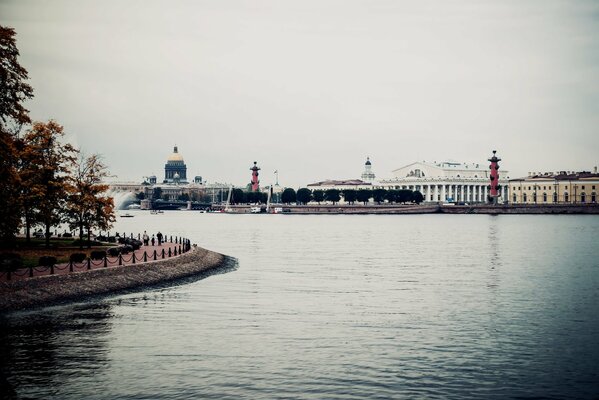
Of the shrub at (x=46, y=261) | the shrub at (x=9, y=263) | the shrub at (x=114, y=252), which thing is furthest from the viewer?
the shrub at (x=114, y=252)

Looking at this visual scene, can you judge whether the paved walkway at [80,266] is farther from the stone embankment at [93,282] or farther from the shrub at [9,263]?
the stone embankment at [93,282]

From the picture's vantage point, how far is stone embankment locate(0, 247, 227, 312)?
37.9 meters

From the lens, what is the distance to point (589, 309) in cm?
4006

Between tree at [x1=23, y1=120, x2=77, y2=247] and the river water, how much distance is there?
13687 mm

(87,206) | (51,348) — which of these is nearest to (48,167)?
(87,206)

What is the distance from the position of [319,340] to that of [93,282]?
58.2ft

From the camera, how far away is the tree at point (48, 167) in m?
57.0

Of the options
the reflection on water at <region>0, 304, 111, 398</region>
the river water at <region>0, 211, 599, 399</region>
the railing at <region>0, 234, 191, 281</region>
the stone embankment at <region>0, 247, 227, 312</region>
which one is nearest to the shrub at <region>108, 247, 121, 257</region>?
the railing at <region>0, 234, 191, 281</region>

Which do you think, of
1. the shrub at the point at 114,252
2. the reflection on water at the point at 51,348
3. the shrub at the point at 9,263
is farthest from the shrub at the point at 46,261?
the shrub at the point at 114,252

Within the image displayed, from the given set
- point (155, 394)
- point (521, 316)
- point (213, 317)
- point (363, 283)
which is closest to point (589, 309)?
point (521, 316)

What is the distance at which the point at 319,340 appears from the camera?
3197 cm

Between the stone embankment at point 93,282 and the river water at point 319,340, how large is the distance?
1.29 meters

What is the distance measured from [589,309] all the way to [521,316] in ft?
15.7

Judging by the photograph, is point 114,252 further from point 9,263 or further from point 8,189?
point 9,263
